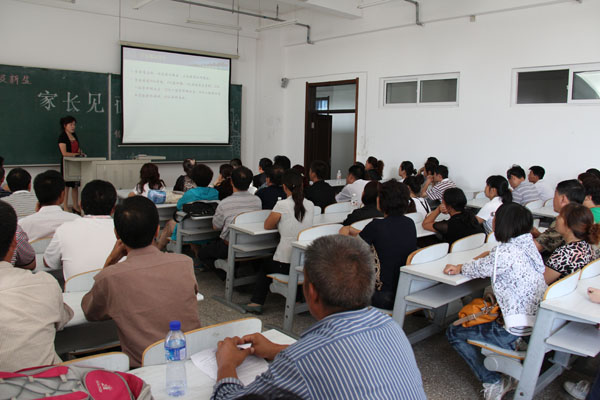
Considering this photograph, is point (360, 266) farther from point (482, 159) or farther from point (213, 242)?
point (482, 159)

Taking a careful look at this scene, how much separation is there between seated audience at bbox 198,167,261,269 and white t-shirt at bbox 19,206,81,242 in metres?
1.35

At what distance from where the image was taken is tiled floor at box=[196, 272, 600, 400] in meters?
2.91

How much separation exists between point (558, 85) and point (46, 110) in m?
7.50

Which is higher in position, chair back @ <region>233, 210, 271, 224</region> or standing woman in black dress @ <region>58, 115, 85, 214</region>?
standing woman in black dress @ <region>58, 115, 85, 214</region>

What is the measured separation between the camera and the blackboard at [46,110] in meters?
7.23

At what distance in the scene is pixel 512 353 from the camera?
8.32 ft

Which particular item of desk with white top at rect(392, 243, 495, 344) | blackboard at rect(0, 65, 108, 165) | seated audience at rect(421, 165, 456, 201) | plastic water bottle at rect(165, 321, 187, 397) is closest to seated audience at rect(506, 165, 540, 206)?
seated audience at rect(421, 165, 456, 201)

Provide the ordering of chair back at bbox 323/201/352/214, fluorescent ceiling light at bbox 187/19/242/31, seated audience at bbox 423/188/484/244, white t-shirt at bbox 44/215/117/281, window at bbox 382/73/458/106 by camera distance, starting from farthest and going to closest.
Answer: fluorescent ceiling light at bbox 187/19/242/31 → window at bbox 382/73/458/106 → chair back at bbox 323/201/352/214 → seated audience at bbox 423/188/484/244 → white t-shirt at bbox 44/215/117/281

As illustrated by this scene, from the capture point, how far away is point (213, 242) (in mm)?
4801

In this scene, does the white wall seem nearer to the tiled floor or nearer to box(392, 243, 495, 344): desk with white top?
the tiled floor

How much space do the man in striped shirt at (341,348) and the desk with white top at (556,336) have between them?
139 centimetres

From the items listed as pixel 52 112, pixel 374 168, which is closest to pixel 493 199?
pixel 374 168

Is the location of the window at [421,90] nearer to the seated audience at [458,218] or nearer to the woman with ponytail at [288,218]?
the seated audience at [458,218]

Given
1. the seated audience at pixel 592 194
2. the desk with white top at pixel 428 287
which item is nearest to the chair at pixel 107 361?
the desk with white top at pixel 428 287
